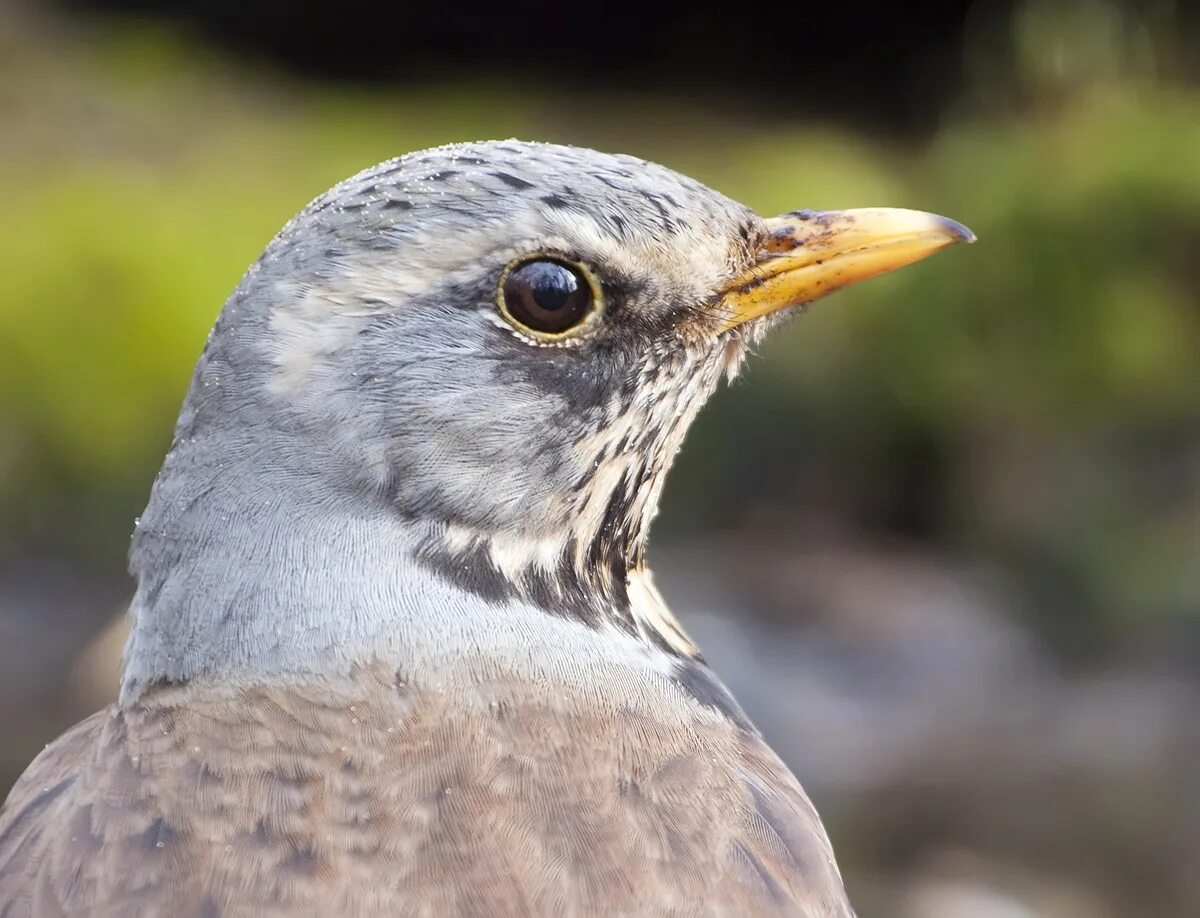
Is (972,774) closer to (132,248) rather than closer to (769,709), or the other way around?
(769,709)

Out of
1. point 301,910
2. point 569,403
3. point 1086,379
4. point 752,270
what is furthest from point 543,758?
point 1086,379

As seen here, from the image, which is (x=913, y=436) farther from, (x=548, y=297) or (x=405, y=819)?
(x=405, y=819)

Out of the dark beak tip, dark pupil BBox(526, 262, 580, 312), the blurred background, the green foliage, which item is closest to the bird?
dark pupil BBox(526, 262, 580, 312)

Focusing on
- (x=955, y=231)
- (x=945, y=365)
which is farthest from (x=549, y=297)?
(x=945, y=365)

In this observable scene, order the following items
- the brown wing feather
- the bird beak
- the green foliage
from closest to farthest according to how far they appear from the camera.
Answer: the brown wing feather → the bird beak → the green foliage

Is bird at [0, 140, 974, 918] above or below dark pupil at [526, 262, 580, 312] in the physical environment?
below

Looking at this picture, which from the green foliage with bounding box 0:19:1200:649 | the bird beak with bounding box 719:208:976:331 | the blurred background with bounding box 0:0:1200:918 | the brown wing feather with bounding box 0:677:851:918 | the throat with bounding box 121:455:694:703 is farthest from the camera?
the green foliage with bounding box 0:19:1200:649

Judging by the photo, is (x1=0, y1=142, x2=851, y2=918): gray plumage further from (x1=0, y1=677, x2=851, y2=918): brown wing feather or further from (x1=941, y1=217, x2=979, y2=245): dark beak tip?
(x1=941, y1=217, x2=979, y2=245): dark beak tip
